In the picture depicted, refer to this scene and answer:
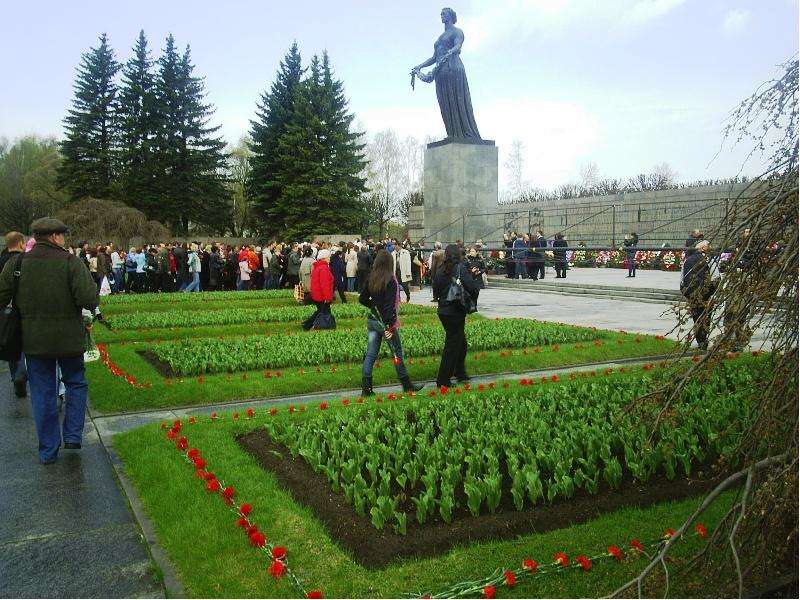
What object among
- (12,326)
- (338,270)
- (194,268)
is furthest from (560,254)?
(12,326)

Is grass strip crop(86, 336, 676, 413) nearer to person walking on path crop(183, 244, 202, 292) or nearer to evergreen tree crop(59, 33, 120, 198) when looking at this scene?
person walking on path crop(183, 244, 202, 292)

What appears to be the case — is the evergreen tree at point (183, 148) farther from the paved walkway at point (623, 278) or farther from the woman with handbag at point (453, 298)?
the woman with handbag at point (453, 298)

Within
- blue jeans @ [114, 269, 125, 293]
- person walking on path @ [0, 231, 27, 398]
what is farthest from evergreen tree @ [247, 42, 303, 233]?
person walking on path @ [0, 231, 27, 398]

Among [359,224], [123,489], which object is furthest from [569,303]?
[359,224]

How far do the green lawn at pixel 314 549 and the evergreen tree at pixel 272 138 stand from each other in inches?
1640

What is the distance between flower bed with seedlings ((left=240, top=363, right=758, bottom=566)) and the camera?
16.1ft

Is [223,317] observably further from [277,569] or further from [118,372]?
[277,569]

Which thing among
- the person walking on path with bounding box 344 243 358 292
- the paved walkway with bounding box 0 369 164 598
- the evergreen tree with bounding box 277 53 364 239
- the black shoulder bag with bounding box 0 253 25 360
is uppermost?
the evergreen tree with bounding box 277 53 364 239

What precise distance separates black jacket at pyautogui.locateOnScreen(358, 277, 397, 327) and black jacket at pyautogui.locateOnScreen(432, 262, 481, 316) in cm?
54

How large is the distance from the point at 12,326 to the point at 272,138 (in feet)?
142

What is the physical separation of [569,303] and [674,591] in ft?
54.3

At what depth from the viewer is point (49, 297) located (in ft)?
21.1

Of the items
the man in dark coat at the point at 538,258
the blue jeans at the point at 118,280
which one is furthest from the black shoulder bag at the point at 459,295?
the blue jeans at the point at 118,280

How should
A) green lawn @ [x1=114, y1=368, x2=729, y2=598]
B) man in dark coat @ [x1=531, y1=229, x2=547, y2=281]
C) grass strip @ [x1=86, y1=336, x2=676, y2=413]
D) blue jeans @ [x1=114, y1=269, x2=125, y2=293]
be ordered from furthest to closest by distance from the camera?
man in dark coat @ [x1=531, y1=229, x2=547, y2=281] < blue jeans @ [x1=114, y1=269, x2=125, y2=293] < grass strip @ [x1=86, y1=336, x2=676, y2=413] < green lawn @ [x1=114, y1=368, x2=729, y2=598]
